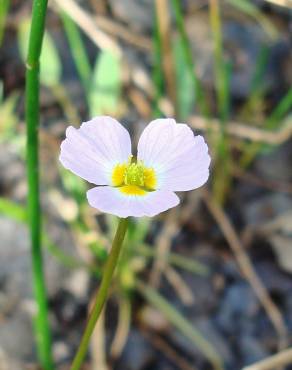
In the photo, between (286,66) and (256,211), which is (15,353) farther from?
(286,66)

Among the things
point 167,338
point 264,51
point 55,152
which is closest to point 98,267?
point 167,338

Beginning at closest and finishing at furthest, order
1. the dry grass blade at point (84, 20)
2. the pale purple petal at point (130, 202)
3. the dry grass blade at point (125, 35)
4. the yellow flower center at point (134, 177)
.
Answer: the pale purple petal at point (130, 202) → the yellow flower center at point (134, 177) → the dry grass blade at point (84, 20) → the dry grass blade at point (125, 35)

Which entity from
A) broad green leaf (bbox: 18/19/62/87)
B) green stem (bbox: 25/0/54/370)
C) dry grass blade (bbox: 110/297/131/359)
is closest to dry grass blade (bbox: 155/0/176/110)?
broad green leaf (bbox: 18/19/62/87)

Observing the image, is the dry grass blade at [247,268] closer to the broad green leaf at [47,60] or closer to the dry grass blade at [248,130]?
the dry grass blade at [248,130]

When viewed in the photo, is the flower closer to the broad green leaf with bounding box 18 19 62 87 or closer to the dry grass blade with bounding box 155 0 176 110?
the dry grass blade with bounding box 155 0 176 110

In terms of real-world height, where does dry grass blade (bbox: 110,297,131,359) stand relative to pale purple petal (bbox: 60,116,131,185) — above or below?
below

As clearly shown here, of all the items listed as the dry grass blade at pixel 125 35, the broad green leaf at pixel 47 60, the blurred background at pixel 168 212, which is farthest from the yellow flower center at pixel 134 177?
the dry grass blade at pixel 125 35
